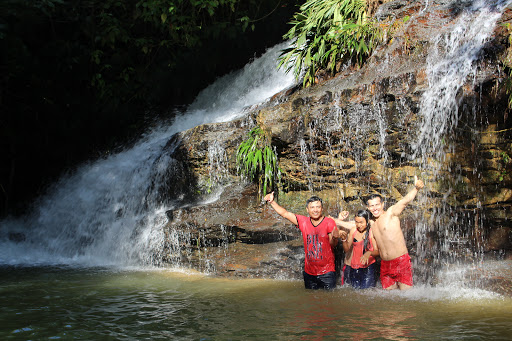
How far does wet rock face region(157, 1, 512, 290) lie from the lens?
21.0 feet

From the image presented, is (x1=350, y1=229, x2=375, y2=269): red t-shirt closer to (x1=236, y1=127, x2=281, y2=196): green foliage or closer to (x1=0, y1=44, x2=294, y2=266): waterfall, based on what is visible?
(x1=236, y1=127, x2=281, y2=196): green foliage

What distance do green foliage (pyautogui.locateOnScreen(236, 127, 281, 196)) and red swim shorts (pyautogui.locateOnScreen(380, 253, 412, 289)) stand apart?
2739 mm

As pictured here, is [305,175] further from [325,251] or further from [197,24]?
[197,24]

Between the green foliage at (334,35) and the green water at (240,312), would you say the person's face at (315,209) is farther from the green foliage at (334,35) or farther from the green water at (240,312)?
the green foliage at (334,35)

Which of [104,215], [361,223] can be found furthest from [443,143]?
[104,215]

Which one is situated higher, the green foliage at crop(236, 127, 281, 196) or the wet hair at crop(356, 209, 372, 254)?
the green foliage at crop(236, 127, 281, 196)

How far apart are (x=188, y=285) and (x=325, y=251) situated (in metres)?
1.92

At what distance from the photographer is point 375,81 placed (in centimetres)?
711

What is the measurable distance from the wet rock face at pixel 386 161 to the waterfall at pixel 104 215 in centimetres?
111

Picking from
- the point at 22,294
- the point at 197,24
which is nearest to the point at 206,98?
the point at 197,24

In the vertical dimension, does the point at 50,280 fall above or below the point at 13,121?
below

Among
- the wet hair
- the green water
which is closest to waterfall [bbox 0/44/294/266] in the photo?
the green water

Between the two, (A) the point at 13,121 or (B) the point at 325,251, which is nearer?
(B) the point at 325,251

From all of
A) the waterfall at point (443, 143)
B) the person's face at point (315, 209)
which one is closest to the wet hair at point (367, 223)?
the person's face at point (315, 209)
